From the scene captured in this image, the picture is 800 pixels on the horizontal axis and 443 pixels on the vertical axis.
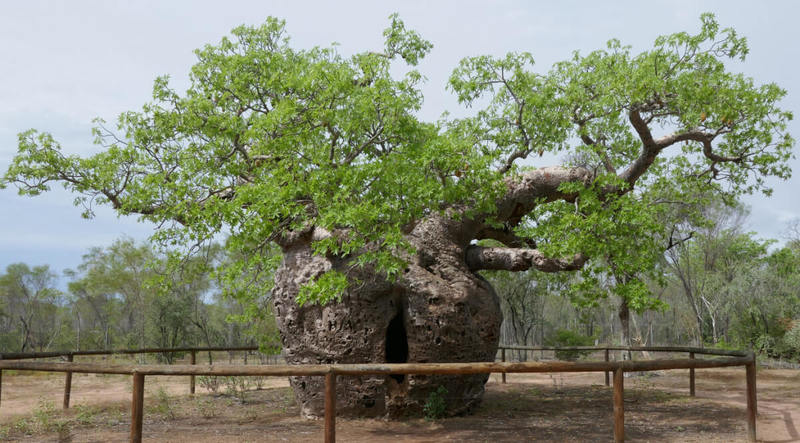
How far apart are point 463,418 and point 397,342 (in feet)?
5.12

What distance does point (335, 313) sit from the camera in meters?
8.35

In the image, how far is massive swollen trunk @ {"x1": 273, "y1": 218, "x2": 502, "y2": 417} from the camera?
816cm

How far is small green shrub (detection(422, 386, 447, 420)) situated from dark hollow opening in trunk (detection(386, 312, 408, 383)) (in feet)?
2.87

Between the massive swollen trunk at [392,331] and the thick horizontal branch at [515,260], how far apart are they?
27.1 inches

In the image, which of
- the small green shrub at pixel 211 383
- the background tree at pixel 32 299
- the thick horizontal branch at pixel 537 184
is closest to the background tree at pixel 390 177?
the thick horizontal branch at pixel 537 184

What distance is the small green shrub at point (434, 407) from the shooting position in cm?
804

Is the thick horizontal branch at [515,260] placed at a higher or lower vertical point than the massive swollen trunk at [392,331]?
higher

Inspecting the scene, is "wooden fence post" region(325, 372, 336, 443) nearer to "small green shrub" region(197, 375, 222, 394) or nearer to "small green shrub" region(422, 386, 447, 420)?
"small green shrub" region(422, 386, 447, 420)

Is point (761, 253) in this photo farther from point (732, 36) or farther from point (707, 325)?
point (732, 36)

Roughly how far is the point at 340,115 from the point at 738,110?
20.7 feet

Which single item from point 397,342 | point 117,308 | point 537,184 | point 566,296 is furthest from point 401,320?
point 117,308

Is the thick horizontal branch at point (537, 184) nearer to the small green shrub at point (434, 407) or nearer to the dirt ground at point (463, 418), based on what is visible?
the small green shrub at point (434, 407)

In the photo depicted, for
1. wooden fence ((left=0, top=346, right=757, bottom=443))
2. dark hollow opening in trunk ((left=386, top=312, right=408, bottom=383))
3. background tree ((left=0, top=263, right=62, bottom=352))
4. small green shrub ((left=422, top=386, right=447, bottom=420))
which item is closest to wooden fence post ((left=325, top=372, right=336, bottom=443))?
wooden fence ((left=0, top=346, right=757, bottom=443))

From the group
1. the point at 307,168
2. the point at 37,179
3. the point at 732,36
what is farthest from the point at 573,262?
the point at 37,179
